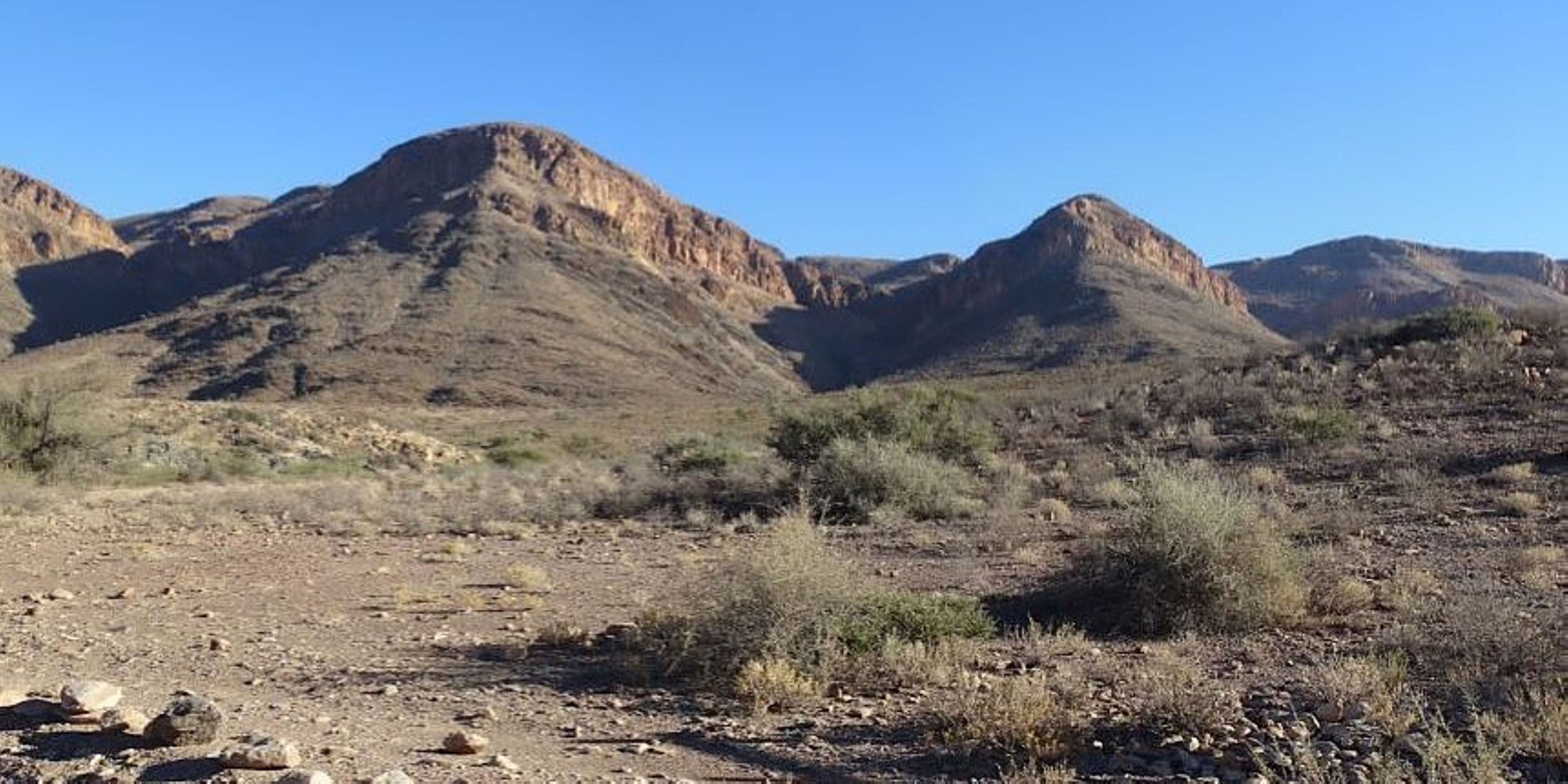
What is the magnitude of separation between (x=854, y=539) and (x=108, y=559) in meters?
8.86

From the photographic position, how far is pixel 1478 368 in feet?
72.3

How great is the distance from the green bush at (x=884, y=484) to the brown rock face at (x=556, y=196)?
9102cm

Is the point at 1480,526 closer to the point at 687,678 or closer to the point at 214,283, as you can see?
the point at 687,678

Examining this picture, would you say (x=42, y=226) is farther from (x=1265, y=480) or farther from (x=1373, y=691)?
(x=1373, y=691)

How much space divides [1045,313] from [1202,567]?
89846mm

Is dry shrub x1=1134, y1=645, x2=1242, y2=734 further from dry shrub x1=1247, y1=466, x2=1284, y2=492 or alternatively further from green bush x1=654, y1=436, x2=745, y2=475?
green bush x1=654, y1=436, x2=745, y2=475

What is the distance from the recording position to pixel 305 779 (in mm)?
4727

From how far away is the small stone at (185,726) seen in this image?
5.43 m

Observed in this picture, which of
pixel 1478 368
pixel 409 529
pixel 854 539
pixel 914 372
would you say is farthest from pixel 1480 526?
pixel 914 372

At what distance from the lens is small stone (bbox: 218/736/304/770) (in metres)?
5.03

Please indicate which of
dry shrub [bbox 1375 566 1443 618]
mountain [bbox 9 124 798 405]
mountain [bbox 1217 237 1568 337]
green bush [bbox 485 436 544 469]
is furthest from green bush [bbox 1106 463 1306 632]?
mountain [bbox 1217 237 1568 337]

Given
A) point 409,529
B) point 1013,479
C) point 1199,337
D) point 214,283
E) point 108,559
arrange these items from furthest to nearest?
point 214,283, point 1199,337, point 1013,479, point 409,529, point 108,559

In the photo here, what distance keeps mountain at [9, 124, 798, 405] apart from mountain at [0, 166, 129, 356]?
77.6 inches

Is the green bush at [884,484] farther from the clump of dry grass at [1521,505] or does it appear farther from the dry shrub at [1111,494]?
the clump of dry grass at [1521,505]
